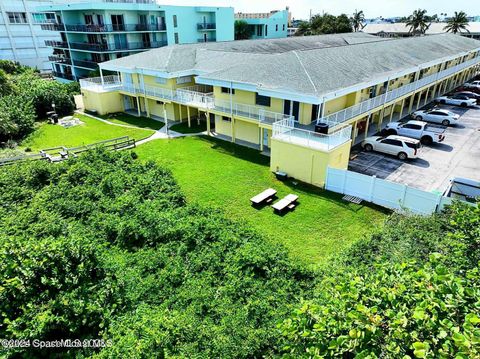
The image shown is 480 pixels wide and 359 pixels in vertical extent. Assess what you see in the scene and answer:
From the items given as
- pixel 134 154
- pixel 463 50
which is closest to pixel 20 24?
pixel 134 154

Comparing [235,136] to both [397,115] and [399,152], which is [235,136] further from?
[397,115]

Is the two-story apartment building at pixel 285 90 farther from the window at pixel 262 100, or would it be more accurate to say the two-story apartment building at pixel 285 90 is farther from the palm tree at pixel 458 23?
the palm tree at pixel 458 23

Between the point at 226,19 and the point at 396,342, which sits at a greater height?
the point at 226,19

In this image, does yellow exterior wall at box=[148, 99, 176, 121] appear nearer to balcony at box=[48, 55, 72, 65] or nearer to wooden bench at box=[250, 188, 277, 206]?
wooden bench at box=[250, 188, 277, 206]

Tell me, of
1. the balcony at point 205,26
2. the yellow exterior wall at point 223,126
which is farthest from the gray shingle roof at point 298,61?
the balcony at point 205,26

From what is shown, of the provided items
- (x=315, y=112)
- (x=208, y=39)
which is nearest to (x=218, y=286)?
A: (x=315, y=112)

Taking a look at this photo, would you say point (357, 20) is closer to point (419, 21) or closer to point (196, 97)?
point (419, 21)
